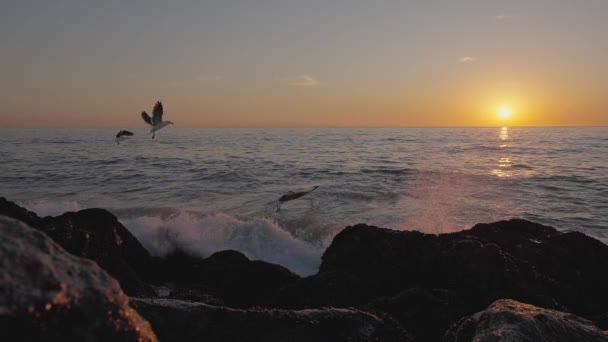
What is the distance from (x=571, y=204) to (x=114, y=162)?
2570cm

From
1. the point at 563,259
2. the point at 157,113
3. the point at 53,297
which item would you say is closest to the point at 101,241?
the point at 53,297

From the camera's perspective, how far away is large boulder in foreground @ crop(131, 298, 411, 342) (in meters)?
3.04

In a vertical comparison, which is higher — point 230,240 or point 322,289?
point 322,289

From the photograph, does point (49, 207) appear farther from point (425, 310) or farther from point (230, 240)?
point (425, 310)

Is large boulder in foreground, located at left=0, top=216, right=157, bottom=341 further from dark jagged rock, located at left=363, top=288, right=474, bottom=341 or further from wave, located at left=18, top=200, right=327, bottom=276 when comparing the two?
wave, located at left=18, top=200, right=327, bottom=276

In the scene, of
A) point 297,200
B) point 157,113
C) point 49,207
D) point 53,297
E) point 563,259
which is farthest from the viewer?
point 297,200

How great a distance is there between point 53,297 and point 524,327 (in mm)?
2887

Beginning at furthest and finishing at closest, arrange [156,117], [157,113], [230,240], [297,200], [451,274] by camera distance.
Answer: [297,200]
[156,117]
[157,113]
[230,240]
[451,274]

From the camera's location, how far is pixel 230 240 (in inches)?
451

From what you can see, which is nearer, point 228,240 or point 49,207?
point 228,240

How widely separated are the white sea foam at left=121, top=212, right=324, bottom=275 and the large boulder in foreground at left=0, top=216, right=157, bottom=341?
812 centimetres

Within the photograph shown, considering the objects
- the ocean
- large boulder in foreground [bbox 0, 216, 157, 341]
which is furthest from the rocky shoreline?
the ocean

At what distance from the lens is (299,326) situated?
A: 3.25 m

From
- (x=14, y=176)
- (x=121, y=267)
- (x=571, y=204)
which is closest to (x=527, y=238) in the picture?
(x=121, y=267)
